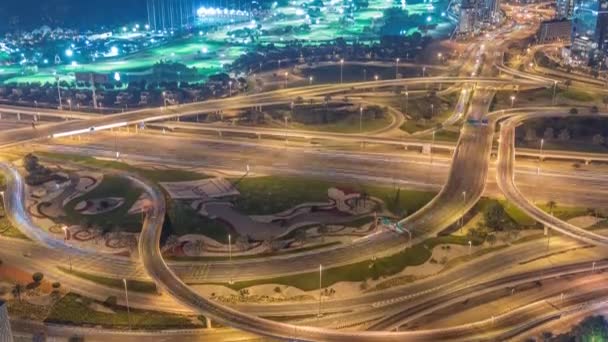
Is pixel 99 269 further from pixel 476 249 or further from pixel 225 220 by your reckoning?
pixel 476 249

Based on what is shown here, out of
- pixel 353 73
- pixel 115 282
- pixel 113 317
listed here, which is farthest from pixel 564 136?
pixel 113 317

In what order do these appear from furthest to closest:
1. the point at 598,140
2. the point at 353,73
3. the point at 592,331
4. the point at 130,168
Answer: the point at 353,73
the point at 598,140
the point at 130,168
the point at 592,331

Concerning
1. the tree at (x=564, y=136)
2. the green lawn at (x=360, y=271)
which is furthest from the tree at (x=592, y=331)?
the tree at (x=564, y=136)

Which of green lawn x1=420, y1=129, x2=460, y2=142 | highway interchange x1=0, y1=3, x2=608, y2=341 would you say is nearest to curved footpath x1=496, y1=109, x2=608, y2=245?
highway interchange x1=0, y1=3, x2=608, y2=341

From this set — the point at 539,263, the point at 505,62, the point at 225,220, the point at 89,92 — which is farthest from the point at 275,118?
the point at 505,62

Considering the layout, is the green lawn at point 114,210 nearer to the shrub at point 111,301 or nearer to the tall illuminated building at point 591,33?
the shrub at point 111,301

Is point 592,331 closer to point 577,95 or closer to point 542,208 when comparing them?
point 542,208

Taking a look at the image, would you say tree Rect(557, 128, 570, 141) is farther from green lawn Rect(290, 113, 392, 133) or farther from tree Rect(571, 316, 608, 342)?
tree Rect(571, 316, 608, 342)
